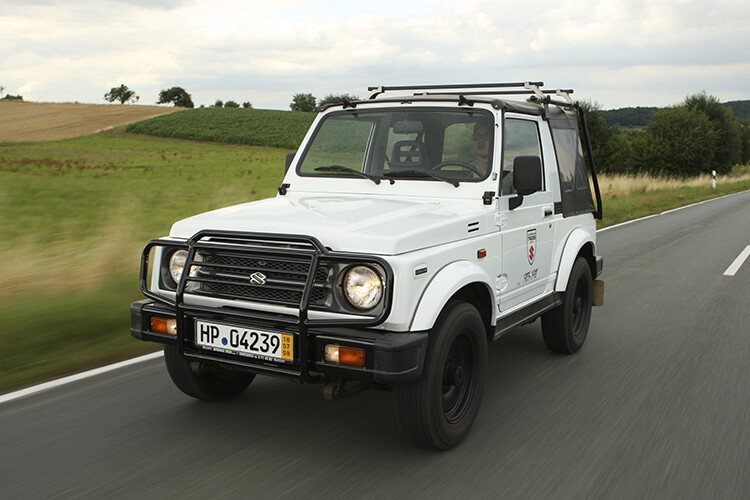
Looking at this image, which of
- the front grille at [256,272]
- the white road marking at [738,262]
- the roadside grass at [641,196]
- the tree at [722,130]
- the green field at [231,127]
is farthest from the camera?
the tree at [722,130]

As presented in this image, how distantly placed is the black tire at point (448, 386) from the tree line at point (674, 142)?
5458cm

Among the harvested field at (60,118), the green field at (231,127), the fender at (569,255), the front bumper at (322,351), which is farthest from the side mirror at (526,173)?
the harvested field at (60,118)

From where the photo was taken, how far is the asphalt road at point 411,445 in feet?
10.8

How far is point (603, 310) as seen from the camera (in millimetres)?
7355

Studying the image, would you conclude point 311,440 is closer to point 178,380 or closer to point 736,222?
point 178,380

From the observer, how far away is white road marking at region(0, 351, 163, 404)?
4.62 metres

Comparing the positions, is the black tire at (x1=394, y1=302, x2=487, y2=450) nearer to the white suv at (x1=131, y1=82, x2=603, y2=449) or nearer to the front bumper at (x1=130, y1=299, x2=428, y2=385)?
the white suv at (x1=131, y1=82, x2=603, y2=449)

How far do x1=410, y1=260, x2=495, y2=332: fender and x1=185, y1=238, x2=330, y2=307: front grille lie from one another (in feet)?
1.60

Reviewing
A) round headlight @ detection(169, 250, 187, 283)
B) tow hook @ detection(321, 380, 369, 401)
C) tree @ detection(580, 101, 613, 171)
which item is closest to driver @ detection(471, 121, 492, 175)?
tow hook @ detection(321, 380, 369, 401)

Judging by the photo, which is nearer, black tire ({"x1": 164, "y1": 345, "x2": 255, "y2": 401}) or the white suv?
the white suv

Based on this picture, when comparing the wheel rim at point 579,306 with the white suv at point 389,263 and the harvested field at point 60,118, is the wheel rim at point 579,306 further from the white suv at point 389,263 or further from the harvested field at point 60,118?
the harvested field at point 60,118

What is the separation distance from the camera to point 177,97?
119m

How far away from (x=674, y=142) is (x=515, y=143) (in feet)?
208

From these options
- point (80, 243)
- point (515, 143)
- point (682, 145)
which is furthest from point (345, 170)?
point (682, 145)
